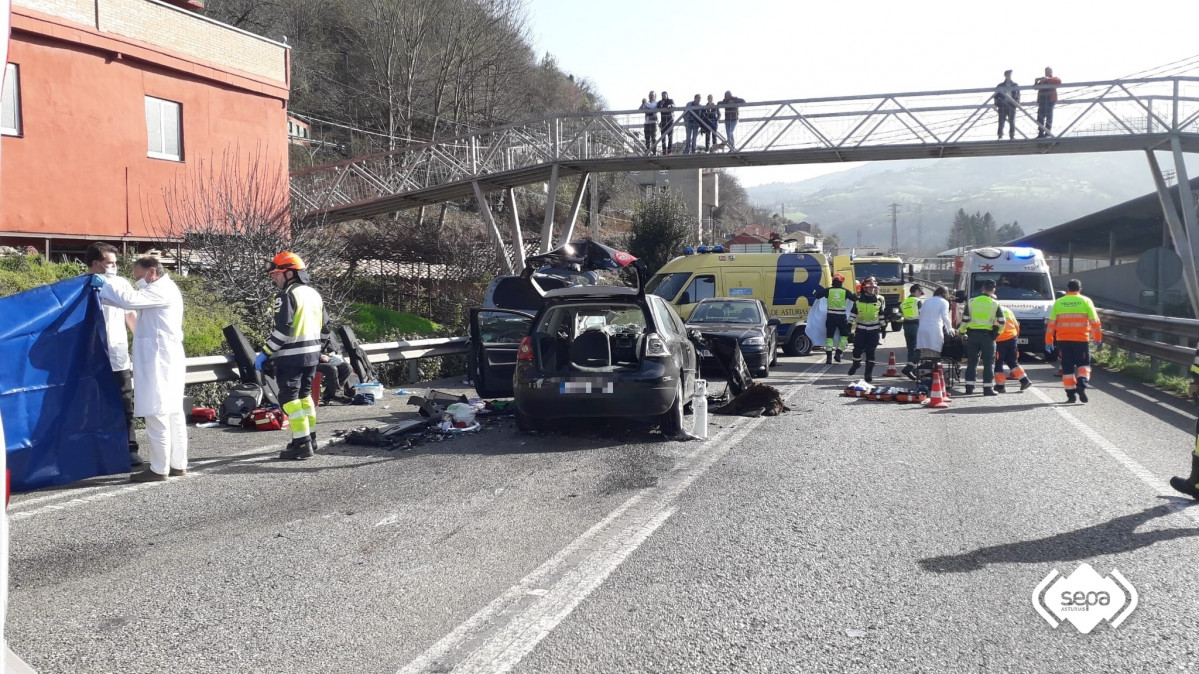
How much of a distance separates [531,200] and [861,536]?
4101cm

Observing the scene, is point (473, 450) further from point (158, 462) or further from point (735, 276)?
point (735, 276)

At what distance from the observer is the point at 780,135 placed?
21.5 meters

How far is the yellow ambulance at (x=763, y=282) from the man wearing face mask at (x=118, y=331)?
1399 cm

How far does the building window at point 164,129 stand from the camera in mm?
18109

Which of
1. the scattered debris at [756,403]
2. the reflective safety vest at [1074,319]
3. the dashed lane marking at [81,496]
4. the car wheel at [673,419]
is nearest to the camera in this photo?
the dashed lane marking at [81,496]

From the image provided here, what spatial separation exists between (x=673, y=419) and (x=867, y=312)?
7.41m

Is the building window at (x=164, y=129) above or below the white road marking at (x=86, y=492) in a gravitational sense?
above

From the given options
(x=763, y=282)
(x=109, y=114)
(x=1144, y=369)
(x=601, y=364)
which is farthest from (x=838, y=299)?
(x=109, y=114)

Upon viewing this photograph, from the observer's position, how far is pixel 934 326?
13828 millimetres

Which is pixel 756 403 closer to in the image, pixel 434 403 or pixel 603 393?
pixel 603 393

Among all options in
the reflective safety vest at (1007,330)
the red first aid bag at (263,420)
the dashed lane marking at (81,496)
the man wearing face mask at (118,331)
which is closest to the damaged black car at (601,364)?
the red first aid bag at (263,420)

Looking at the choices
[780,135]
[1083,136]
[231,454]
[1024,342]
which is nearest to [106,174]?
[231,454]

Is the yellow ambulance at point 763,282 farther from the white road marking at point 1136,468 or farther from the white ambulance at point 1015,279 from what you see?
the white road marking at point 1136,468

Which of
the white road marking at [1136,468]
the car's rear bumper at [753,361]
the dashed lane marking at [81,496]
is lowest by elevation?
the white road marking at [1136,468]
